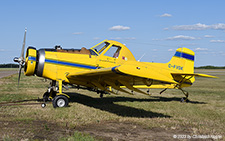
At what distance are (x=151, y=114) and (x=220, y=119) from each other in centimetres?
240

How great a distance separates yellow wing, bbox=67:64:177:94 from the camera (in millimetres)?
7492

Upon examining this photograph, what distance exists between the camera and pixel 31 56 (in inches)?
382

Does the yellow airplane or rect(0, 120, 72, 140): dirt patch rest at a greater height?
the yellow airplane

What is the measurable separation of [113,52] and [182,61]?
467 centimetres

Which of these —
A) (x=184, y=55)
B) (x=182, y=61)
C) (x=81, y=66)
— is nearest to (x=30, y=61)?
(x=81, y=66)

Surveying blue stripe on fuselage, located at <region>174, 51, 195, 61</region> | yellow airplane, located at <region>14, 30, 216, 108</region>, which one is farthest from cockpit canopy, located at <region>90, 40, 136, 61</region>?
blue stripe on fuselage, located at <region>174, 51, 195, 61</region>

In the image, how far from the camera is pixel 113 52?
11.3m

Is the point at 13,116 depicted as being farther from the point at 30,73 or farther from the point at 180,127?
the point at 180,127

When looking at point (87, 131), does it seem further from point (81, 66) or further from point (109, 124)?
point (81, 66)

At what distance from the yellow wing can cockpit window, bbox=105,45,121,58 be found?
4.78 ft

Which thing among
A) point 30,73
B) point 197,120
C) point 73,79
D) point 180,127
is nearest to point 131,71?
point 180,127

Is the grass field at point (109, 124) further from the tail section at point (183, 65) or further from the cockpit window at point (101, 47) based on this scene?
the tail section at point (183, 65)

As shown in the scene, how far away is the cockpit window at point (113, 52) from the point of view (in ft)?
36.4

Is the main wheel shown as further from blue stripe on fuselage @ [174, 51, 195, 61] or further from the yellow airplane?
blue stripe on fuselage @ [174, 51, 195, 61]
